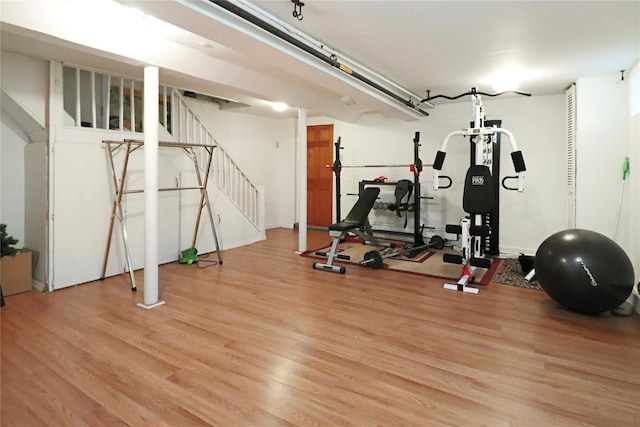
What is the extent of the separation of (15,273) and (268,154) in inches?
195

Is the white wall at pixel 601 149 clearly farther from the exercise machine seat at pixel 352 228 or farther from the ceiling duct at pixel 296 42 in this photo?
the exercise machine seat at pixel 352 228

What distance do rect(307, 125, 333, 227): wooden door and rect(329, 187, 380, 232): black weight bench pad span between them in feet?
7.52

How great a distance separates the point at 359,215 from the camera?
4793 mm

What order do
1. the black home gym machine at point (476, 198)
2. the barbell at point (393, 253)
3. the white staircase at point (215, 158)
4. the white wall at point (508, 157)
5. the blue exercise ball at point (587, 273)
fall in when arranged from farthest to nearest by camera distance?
1. the white wall at point (508, 157)
2. the white staircase at point (215, 158)
3. the barbell at point (393, 253)
4. the black home gym machine at point (476, 198)
5. the blue exercise ball at point (587, 273)

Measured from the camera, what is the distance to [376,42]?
10.3 feet

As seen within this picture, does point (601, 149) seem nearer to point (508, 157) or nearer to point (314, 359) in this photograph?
point (508, 157)

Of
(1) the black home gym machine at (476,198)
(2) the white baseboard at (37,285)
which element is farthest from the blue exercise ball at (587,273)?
(2) the white baseboard at (37,285)

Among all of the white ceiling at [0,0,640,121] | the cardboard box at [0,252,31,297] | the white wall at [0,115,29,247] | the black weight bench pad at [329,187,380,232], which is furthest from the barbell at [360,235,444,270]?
the white wall at [0,115,29,247]

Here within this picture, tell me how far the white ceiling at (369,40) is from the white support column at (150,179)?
0.67 feet

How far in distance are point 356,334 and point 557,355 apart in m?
1.33

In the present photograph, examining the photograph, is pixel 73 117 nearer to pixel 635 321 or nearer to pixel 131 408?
pixel 131 408

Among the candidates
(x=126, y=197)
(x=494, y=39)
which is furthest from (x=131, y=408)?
(x=494, y=39)

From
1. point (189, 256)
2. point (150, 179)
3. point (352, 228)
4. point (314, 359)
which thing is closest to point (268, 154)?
point (189, 256)

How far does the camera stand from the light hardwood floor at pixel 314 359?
72.2 inches
